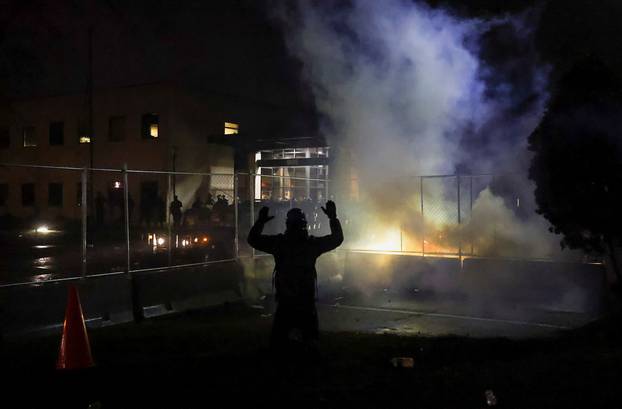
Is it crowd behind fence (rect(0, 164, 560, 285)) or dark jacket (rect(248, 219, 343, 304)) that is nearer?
dark jacket (rect(248, 219, 343, 304))

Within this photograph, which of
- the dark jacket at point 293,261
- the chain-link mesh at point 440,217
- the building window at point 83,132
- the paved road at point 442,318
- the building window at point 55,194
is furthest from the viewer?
→ the building window at point 83,132

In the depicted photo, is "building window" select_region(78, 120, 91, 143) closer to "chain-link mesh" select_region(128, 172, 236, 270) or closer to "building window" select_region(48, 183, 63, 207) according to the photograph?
"building window" select_region(48, 183, 63, 207)

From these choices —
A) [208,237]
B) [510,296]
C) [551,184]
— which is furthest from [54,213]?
[551,184]

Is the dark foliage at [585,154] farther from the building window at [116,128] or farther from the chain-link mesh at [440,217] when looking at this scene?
the building window at [116,128]

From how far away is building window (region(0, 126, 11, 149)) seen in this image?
4384cm

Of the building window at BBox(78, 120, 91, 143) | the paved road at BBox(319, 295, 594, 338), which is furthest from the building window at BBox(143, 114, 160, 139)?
the paved road at BBox(319, 295, 594, 338)

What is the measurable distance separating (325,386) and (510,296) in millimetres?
7794

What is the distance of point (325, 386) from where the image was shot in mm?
5531

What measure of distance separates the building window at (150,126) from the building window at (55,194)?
6310 millimetres

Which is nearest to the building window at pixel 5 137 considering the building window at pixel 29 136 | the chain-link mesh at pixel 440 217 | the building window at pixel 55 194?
the building window at pixel 29 136

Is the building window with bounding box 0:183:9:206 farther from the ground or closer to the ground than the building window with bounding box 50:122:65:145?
closer to the ground

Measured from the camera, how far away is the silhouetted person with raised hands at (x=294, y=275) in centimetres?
599

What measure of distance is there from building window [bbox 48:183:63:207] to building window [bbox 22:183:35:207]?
1334 mm

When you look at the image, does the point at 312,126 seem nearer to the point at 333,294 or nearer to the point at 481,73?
the point at 481,73
